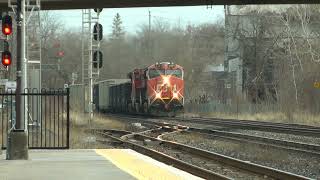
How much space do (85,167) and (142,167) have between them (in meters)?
1.25

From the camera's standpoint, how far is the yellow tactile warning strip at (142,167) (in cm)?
1120

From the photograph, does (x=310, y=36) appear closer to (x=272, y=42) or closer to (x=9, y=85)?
(x=272, y=42)

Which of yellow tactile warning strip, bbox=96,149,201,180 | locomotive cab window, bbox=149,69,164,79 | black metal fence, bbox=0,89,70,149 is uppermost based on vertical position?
locomotive cab window, bbox=149,69,164,79

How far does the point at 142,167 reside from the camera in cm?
1274

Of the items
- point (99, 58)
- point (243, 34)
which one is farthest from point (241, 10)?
point (99, 58)

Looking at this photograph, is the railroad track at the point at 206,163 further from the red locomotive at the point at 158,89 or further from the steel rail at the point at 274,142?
the red locomotive at the point at 158,89

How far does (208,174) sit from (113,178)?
332cm

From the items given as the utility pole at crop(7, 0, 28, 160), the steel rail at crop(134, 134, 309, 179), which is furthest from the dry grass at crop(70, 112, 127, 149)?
the utility pole at crop(7, 0, 28, 160)

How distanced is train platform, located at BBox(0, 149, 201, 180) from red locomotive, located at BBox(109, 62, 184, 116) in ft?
97.9

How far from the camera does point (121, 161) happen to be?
13938mm

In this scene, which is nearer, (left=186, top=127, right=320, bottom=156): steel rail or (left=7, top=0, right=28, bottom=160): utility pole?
(left=7, top=0, right=28, bottom=160): utility pole

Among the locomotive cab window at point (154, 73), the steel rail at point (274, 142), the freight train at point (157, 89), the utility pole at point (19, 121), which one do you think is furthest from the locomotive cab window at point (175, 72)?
the utility pole at point (19, 121)

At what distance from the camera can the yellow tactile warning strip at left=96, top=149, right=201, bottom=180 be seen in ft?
36.8

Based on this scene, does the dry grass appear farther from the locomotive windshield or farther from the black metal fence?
the locomotive windshield
